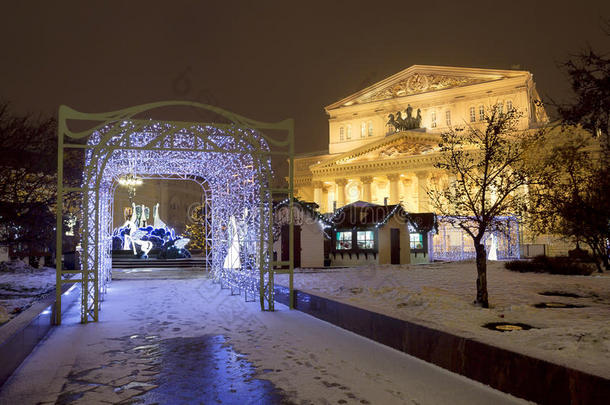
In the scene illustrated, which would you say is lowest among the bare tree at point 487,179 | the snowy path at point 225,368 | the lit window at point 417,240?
the snowy path at point 225,368

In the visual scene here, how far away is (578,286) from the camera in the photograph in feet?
46.2

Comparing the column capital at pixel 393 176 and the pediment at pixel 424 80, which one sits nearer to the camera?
the column capital at pixel 393 176

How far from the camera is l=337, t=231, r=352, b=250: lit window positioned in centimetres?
2839

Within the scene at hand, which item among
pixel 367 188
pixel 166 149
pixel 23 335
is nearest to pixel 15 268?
pixel 166 149

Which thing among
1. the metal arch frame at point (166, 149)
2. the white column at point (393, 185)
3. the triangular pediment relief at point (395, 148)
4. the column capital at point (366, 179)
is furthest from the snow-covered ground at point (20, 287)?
the triangular pediment relief at point (395, 148)

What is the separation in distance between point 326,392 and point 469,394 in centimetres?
146

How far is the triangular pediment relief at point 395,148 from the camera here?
4959cm

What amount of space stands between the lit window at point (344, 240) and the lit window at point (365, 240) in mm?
603

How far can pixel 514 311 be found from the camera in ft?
31.5

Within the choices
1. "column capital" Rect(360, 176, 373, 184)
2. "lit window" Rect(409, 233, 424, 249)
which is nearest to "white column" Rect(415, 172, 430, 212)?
"column capital" Rect(360, 176, 373, 184)

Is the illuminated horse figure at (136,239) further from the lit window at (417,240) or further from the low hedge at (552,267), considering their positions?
the low hedge at (552,267)

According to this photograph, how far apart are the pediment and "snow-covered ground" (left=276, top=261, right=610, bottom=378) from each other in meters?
41.6

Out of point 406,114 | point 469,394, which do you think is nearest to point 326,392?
point 469,394

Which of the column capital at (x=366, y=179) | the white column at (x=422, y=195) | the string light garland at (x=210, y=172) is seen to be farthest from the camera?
the column capital at (x=366, y=179)
